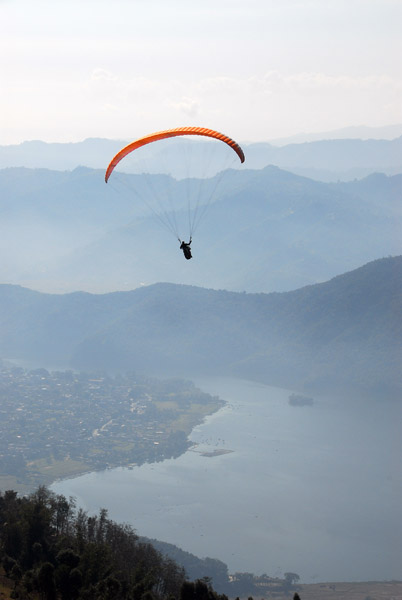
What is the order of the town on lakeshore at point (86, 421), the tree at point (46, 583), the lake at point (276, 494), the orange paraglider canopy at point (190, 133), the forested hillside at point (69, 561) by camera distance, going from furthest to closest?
1. the town on lakeshore at point (86, 421)
2. the lake at point (276, 494)
3. the orange paraglider canopy at point (190, 133)
4. the forested hillside at point (69, 561)
5. the tree at point (46, 583)

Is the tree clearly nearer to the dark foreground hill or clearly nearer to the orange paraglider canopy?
the orange paraglider canopy

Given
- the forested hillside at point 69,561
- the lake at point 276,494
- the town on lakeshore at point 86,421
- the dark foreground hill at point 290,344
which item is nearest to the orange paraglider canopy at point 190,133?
the forested hillside at point 69,561

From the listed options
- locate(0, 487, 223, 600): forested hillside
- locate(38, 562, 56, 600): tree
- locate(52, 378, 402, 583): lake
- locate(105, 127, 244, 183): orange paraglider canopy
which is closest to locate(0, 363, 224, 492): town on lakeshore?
locate(52, 378, 402, 583): lake

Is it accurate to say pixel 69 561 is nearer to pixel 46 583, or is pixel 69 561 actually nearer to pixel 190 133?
pixel 46 583

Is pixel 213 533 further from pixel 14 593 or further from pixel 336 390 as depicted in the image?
pixel 336 390

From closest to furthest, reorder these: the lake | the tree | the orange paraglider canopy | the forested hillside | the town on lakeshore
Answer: the tree, the forested hillside, the orange paraglider canopy, the lake, the town on lakeshore

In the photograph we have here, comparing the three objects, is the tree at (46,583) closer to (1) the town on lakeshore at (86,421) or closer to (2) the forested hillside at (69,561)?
(2) the forested hillside at (69,561)

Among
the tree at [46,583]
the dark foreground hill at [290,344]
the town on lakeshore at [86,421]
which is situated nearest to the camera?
the tree at [46,583]
